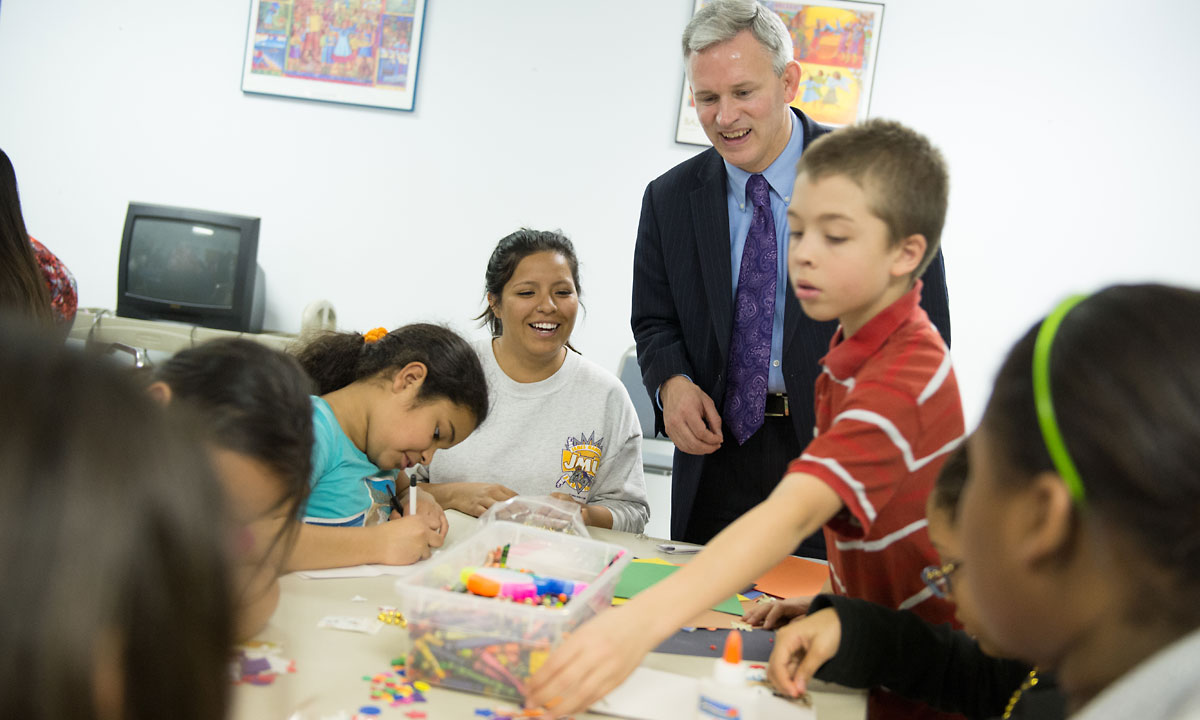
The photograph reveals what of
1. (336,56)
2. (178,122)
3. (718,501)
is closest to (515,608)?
(718,501)

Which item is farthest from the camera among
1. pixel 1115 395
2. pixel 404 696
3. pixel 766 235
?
pixel 766 235

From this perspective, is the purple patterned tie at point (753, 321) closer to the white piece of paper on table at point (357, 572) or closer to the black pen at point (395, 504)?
the black pen at point (395, 504)

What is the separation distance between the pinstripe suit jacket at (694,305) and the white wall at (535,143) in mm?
1805

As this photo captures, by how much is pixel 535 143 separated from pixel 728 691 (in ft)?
10.9

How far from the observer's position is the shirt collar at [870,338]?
114cm

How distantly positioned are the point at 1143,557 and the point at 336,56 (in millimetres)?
4028

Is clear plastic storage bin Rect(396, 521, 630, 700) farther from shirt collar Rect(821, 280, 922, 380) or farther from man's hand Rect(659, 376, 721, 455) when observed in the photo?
man's hand Rect(659, 376, 721, 455)

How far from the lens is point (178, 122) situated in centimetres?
416

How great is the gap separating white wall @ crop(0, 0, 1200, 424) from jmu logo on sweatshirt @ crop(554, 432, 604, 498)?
192cm

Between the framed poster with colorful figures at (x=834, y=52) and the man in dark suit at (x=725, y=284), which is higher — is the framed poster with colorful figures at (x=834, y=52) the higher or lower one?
the higher one

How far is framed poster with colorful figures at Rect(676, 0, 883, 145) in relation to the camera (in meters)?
3.71

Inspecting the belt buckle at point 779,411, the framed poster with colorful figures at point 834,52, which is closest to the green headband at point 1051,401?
the belt buckle at point 779,411

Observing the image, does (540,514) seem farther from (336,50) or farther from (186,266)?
(336,50)

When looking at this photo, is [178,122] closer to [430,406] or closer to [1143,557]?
[430,406]
